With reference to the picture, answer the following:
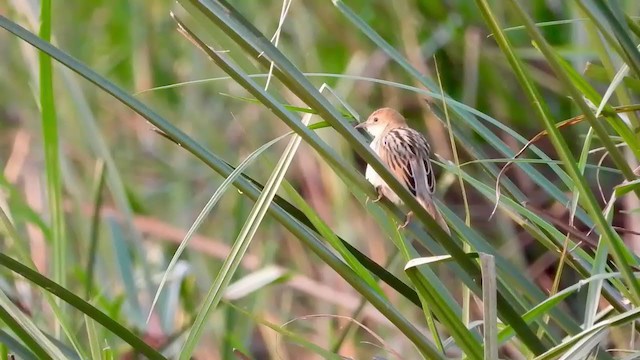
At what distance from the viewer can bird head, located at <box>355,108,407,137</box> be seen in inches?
74.6

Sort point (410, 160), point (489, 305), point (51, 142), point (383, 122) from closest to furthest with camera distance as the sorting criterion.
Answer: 1. point (489, 305)
2. point (51, 142)
3. point (410, 160)
4. point (383, 122)

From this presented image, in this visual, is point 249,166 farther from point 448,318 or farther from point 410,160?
point 448,318

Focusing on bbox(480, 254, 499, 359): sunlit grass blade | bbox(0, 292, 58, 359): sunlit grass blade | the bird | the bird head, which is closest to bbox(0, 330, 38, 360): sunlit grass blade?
bbox(0, 292, 58, 359): sunlit grass blade

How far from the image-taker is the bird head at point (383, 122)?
190 cm

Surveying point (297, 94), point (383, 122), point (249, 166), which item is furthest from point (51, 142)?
point (249, 166)

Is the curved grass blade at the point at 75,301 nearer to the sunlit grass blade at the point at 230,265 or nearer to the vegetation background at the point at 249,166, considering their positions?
the sunlit grass blade at the point at 230,265

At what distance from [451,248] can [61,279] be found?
1.91 feet

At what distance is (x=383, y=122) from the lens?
6.33 ft

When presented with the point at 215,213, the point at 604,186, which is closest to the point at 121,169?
the point at 215,213

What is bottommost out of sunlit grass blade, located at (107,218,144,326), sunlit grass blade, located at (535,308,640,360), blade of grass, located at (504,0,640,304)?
sunlit grass blade, located at (535,308,640,360)

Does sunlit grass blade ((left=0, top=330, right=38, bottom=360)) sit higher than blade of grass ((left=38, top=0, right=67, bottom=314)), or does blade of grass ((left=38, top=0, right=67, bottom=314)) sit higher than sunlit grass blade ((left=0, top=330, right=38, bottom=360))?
blade of grass ((left=38, top=0, right=67, bottom=314))

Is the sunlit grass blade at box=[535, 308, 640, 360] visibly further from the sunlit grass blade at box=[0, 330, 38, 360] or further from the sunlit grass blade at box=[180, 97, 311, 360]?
the sunlit grass blade at box=[0, 330, 38, 360]

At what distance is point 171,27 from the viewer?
10.6ft

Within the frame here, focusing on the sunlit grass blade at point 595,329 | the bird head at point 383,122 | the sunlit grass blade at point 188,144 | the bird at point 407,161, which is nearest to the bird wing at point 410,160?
the bird at point 407,161
